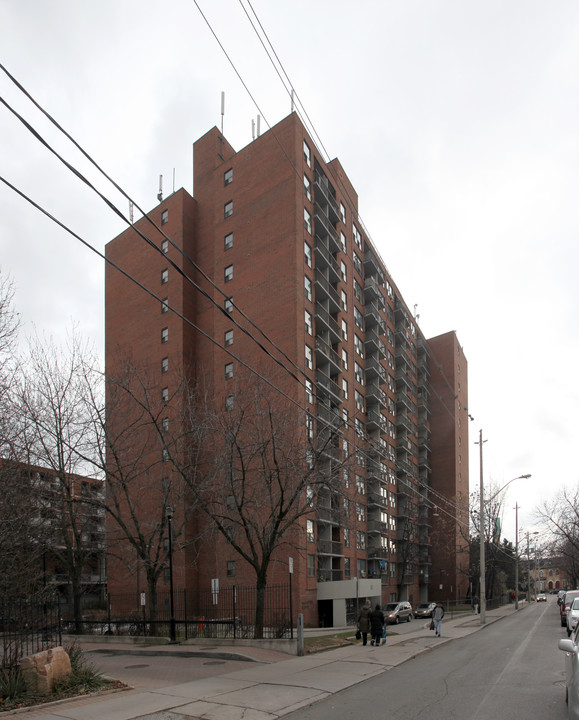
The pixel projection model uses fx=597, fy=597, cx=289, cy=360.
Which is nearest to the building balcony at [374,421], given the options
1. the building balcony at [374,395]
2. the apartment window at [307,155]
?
the building balcony at [374,395]

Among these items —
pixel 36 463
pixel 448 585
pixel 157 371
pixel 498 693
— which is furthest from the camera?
pixel 448 585

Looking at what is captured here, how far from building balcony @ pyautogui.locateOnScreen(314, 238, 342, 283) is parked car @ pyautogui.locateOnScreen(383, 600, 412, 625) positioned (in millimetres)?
24067

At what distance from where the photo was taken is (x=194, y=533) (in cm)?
4100

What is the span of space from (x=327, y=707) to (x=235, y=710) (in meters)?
1.63

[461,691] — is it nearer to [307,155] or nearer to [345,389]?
[345,389]

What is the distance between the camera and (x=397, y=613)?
39.8 metres

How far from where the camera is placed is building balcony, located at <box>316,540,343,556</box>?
38844 millimetres

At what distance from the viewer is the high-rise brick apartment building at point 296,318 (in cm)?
3856

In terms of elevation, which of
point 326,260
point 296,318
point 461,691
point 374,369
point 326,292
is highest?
point 326,260

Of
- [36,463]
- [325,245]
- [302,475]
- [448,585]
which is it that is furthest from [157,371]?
[448,585]

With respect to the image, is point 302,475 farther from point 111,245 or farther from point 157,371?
point 111,245

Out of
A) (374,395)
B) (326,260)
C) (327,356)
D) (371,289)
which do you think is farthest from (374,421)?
(326,260)

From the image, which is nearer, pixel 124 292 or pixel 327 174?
pixel 327 174

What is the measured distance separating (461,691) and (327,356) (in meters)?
31.4
